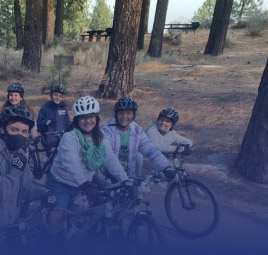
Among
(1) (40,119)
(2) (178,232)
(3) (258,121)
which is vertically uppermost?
(3) (258,121)

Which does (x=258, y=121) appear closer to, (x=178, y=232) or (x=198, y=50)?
(x=178, y=232)

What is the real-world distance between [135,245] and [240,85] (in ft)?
37.5

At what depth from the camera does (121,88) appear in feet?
37.7

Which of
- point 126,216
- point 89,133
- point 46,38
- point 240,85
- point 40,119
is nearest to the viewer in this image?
point 126,216

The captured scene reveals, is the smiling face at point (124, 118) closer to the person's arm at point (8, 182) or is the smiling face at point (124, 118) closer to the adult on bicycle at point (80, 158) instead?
the adult on bicycle at point (80, 158)

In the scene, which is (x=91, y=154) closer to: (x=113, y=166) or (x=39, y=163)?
(x=113, y=166)

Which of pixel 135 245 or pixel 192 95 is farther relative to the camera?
pixel 192 95

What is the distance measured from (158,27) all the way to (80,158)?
18216 mm

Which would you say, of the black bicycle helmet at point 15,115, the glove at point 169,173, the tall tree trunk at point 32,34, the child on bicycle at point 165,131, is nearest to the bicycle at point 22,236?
the black bicycle helmet at point 15,115

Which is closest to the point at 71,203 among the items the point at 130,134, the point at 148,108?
the point at 130,134

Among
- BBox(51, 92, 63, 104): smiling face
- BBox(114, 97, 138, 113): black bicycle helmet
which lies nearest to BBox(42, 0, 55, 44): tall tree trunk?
BBox(51, 92, 63, 104): smiling face

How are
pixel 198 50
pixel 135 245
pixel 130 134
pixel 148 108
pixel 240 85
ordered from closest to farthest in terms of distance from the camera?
pixel 135 245, pixel 130 134, pixel 148 108, pixel 240 85, pixel 198 50

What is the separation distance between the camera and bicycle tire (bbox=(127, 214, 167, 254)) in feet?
10.6

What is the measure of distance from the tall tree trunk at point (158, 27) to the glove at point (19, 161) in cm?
1855
